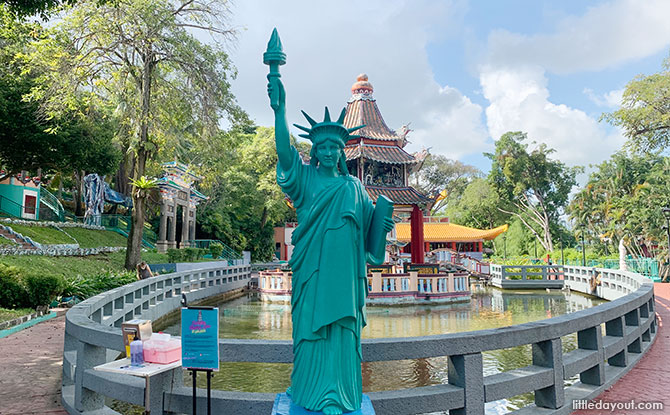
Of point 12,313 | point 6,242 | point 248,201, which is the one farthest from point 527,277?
point 6,242

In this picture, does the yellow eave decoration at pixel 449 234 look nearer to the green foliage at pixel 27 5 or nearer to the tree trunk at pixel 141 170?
the tree trunk at pixel 141 170

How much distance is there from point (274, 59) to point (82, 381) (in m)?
3.57

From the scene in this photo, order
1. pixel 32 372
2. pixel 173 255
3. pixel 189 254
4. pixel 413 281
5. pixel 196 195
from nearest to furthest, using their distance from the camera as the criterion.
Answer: pixel 32 372 → pixel 413 281 → pixel 173 255 → pixel 189 254 → pixel 196 195

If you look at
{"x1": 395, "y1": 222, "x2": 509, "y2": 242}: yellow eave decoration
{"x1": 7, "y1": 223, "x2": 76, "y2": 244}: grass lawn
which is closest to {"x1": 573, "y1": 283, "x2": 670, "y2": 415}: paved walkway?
{"x1": 7, "y1": 223, "x2": 76, "y2": 244}: grass lawn

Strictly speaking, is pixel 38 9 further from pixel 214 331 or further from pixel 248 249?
pixel 248 249

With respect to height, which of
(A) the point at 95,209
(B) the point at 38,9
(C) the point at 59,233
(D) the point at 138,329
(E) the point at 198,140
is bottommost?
(D) the point at 138,329

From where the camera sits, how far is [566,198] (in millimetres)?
38562

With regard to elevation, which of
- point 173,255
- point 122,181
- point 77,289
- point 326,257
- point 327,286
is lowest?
point 77,289

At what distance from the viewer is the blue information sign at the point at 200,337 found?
3047 mm

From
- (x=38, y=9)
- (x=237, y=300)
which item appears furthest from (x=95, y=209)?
(x=38, y=9)

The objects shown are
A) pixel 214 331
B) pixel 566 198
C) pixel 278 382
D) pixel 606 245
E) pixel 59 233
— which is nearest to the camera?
pixel 214 331

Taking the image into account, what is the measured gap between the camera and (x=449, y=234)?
3597cm

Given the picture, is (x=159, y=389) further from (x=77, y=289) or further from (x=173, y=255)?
(x=173, y=255)

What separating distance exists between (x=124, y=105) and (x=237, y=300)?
8839 mm
